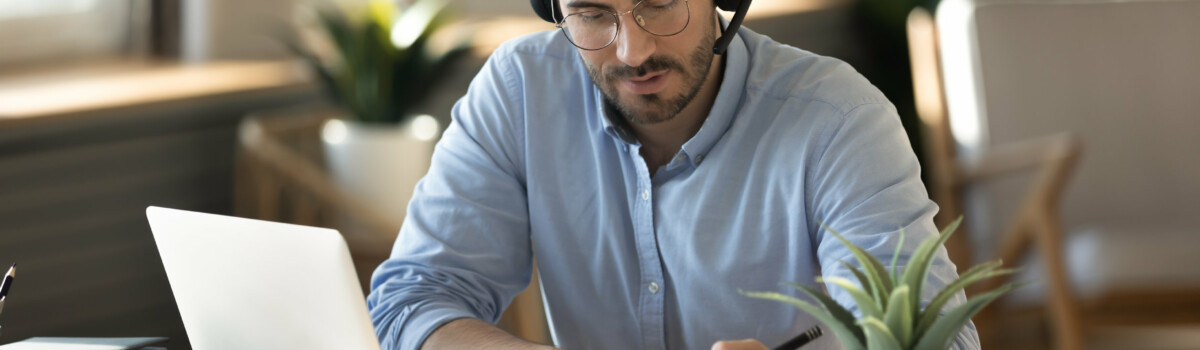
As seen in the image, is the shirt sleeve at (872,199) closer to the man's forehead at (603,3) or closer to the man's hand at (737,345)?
the man's hand at (737,345)

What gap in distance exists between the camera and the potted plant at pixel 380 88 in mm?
2646

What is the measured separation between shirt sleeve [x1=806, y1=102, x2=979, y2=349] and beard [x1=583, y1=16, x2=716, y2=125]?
0.17m

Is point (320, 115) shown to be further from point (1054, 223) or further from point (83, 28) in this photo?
point (1054, 223)

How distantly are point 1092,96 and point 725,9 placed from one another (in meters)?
1.87

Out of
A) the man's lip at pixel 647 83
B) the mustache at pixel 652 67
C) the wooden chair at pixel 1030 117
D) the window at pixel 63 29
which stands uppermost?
the window at pixel 63 29

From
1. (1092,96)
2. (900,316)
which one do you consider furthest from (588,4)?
(1092,96)

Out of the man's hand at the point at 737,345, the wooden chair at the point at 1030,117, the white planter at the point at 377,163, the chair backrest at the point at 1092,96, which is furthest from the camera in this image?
the chair backrest at the point at 1092,96

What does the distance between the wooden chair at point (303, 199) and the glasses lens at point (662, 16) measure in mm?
1143

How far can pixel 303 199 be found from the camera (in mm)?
2588

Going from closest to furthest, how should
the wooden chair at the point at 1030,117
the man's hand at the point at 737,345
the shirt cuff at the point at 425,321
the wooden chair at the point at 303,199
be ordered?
the man's hand at the point at 737,345
the shirt cuff at the point at 425,321
the wooden chair at the point at 303,199
the wooden chair at the point at 1030,117

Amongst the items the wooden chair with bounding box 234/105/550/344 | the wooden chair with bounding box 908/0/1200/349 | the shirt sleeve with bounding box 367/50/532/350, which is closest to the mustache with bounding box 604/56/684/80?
the shirt sleeve with bounding box 367/50/532/350

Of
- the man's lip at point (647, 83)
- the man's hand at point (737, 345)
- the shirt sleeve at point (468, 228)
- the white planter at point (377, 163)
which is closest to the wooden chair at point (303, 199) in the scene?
the white planter at point (377, 163)

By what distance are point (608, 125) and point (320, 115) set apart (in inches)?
57.3

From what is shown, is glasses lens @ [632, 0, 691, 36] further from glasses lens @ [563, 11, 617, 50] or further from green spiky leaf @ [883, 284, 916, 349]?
green spiky leaf @ [883, 284, 916, 349]
